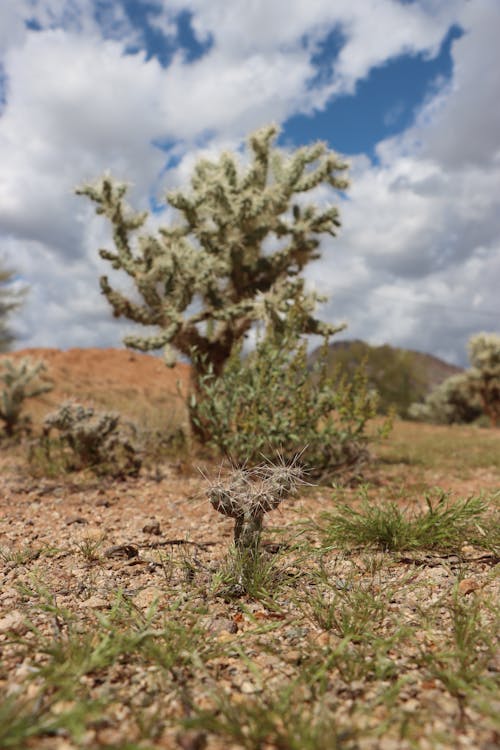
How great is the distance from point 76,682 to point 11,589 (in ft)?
3.67

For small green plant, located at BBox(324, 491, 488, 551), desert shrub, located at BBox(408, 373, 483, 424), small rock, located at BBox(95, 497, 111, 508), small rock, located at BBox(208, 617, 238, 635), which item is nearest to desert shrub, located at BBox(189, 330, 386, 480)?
small rock, located at BBox(95, 497, 111, 508)

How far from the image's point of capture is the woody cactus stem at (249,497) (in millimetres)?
2668

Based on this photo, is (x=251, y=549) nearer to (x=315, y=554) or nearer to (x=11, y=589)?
(x=315, y=554)

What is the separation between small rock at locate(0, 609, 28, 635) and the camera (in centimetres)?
229

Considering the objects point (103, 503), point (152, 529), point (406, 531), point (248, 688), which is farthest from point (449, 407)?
point (248, 688)

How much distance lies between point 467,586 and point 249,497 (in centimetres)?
127

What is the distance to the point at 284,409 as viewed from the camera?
5930 millimetres

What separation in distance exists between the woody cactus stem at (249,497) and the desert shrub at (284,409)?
2.52 m

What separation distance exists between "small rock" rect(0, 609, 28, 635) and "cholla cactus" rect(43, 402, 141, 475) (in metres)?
3.40

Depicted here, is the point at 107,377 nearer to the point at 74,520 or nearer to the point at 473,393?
the point at 473,393

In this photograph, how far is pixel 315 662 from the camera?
81.0 inches

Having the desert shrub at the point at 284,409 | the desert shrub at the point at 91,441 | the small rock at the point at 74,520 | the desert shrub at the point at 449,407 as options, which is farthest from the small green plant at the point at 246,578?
the desert shrub at the point at 449,407

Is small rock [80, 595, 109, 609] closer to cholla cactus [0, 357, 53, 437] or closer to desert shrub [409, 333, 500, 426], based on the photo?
cholla cactus [0, 357, 53, 437]

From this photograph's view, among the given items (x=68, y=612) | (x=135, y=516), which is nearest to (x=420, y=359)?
(x=135, y=516)
